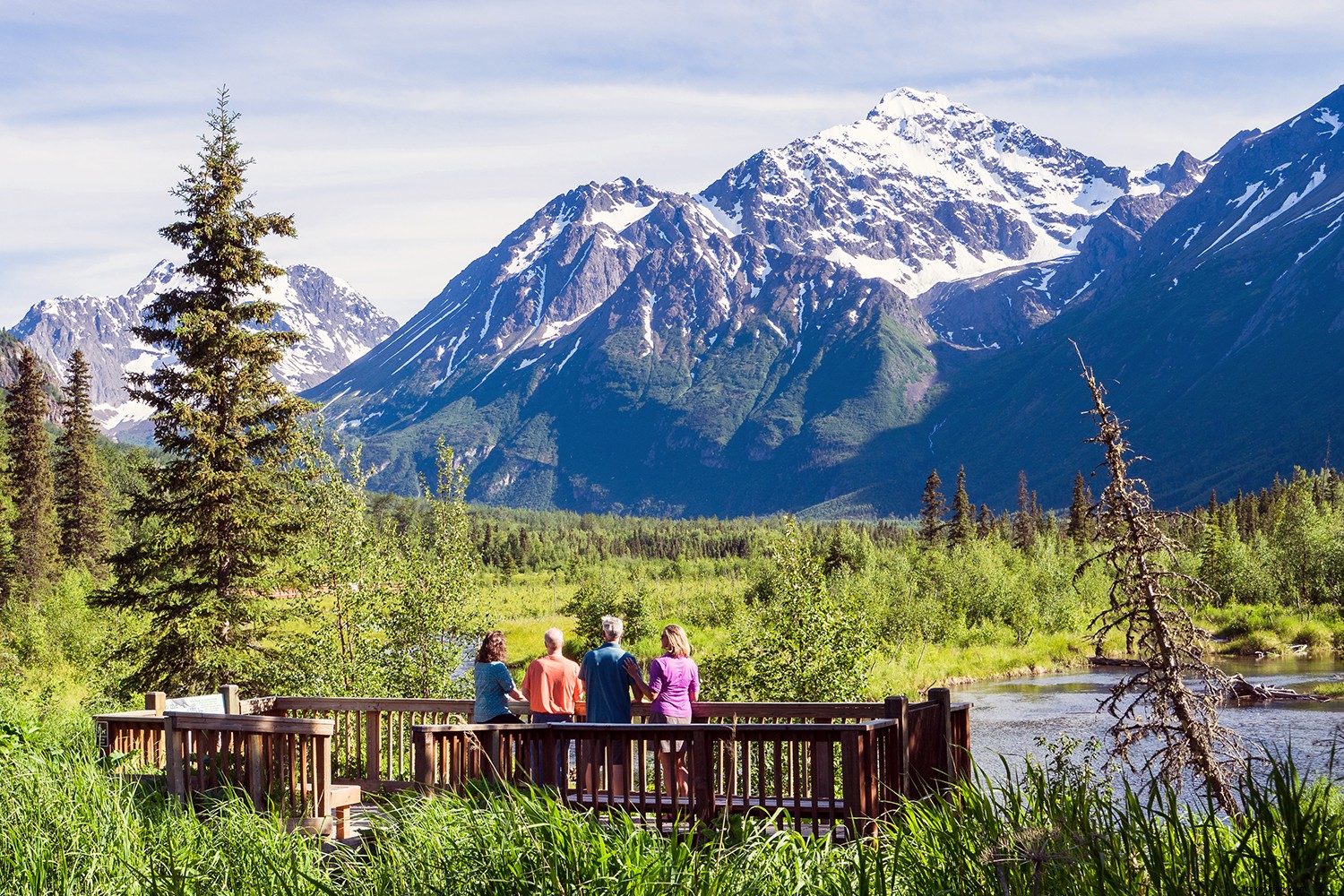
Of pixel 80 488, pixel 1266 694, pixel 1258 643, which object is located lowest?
pixel 1266 694

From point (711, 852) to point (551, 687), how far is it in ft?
17.6

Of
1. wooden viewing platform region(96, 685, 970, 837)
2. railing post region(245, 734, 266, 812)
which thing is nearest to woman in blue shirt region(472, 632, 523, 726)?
wooden viewing platform region(96, 685, 970, 837)

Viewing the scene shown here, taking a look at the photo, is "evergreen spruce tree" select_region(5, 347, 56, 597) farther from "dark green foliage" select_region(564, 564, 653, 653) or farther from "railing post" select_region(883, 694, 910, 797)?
"railing post" select_region(883, 694, 910, 797)

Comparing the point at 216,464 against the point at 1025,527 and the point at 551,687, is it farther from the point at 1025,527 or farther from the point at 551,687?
the point at 1025,527

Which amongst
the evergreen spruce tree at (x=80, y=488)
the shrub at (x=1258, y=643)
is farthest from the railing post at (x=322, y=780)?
the evergreen spruce tree at (x=80, y=488)

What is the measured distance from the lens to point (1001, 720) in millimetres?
40594

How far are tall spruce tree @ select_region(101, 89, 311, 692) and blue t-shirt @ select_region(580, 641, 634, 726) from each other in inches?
512

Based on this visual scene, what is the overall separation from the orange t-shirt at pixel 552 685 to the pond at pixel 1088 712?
14168 mm

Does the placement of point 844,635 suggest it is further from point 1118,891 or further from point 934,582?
point 934,582

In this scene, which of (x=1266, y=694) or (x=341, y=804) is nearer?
(x=341, y=804)

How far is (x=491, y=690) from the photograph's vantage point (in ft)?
44.5

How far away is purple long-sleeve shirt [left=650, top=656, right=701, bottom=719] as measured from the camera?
12.9 meters

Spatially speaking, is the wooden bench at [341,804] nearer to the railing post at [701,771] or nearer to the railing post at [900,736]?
the railing post at [701,771]

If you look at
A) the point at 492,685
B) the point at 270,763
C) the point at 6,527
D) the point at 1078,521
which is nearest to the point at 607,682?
the point at 492,685
